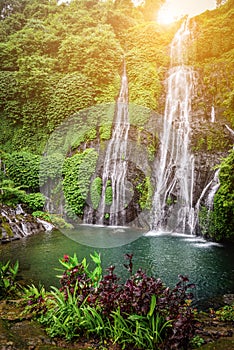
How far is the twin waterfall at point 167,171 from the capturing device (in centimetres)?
1275

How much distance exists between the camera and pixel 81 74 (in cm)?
1906

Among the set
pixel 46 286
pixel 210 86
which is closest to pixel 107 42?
pixel 210 86

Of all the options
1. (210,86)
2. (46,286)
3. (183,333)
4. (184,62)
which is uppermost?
(184,62)

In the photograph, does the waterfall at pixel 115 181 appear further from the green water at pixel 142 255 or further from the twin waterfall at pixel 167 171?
the green water at pixel 142 255

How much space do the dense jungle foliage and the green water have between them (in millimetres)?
4113

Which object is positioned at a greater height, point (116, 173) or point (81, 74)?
point (81, 74)

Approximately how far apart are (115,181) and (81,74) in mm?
8754

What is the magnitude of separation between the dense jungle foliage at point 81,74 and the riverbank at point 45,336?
10095 mm

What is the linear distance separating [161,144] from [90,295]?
1220cm

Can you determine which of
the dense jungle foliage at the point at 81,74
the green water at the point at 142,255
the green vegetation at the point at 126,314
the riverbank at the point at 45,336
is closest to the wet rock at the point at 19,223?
the green water at the point at 142,255

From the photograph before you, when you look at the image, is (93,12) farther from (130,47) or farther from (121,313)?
(121,313)

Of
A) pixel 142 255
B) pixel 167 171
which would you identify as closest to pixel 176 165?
pixel 167 171

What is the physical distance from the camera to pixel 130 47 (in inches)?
842

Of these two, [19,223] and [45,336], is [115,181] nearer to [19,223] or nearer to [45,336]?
[19,223]
